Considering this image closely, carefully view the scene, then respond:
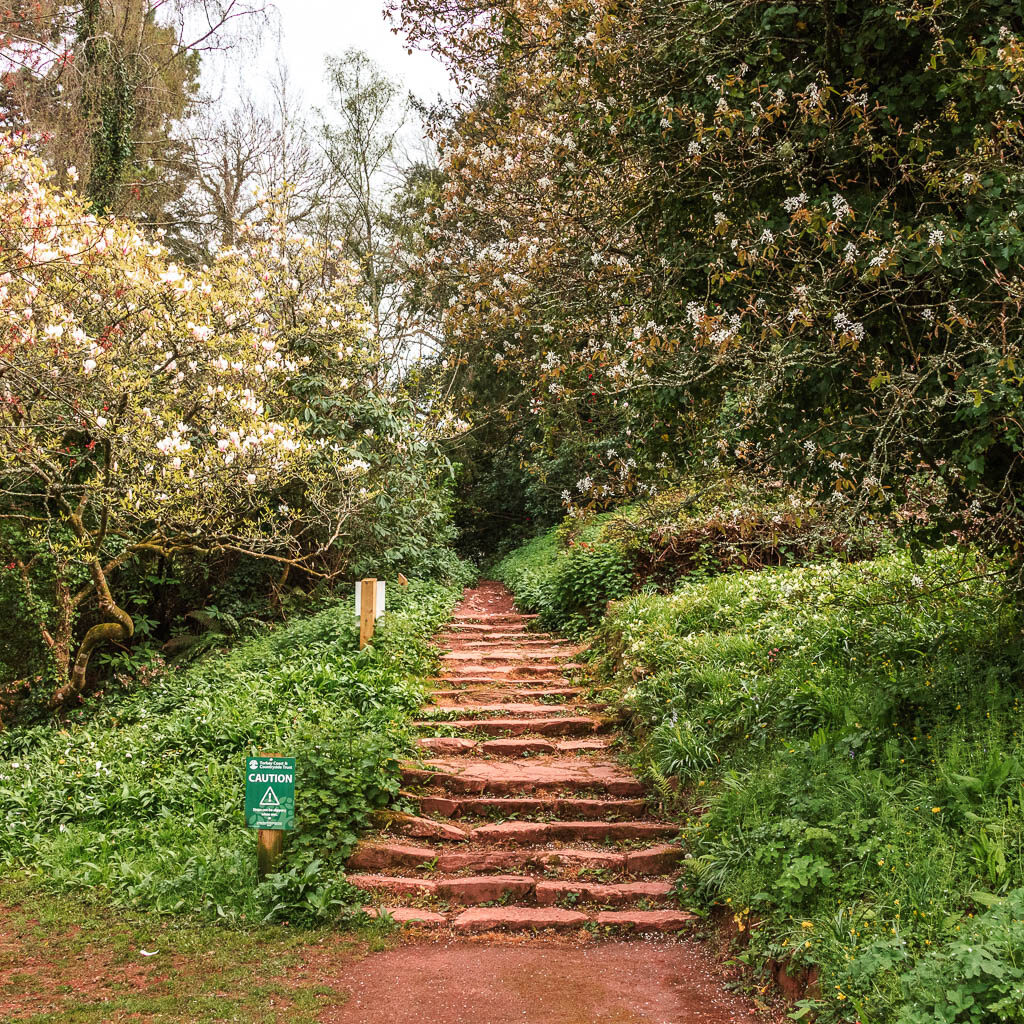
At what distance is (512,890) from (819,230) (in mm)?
4174

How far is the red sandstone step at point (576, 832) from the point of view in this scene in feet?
18.5

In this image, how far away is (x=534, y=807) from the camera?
236 inches

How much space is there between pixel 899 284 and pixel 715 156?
1207 millimetres

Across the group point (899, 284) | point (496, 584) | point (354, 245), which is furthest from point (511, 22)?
point (354, 245)

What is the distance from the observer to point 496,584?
16.3 m

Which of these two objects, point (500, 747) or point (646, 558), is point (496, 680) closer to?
point (500, 747)

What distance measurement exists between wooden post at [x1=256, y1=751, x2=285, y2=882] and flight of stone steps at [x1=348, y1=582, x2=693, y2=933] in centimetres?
51

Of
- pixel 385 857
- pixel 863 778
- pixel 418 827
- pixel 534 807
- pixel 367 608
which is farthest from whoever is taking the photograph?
pixel 367 608

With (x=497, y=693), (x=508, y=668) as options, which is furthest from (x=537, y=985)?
(x=508, y=668)

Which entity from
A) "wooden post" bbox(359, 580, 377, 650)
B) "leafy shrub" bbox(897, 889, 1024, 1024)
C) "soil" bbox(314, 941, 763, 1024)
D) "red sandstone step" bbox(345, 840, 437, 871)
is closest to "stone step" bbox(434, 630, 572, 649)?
"wooden post" bbox(359, 580, 377, 650)

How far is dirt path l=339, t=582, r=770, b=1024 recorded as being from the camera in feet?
13.1

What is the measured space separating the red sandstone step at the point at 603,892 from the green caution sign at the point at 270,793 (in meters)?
1.62

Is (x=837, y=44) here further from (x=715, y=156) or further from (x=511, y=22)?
(x=511, y=22)

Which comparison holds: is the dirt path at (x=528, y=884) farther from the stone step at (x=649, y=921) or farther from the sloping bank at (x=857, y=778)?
the sloping bank at (x=857, y=778)
